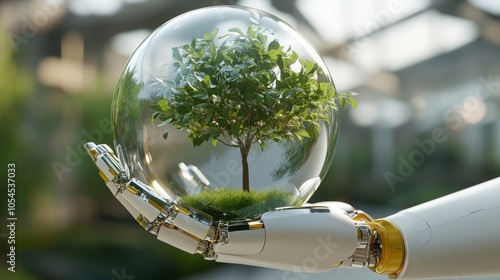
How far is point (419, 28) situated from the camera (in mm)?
2422

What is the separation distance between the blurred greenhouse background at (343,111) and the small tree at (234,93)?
1.78 meters

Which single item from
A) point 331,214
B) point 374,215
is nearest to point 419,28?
point 374,215

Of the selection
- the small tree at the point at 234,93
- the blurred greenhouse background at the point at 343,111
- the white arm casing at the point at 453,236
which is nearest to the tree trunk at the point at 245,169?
the small tree at the point at 234,93

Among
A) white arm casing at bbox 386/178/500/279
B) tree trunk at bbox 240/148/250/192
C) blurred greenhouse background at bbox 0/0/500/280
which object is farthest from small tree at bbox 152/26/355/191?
blurred greenhouse background at bbox 0/0/500/280

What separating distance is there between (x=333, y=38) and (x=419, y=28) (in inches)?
12.1

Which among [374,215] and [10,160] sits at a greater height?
[10,160]

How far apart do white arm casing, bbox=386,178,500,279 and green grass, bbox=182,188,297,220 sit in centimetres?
15

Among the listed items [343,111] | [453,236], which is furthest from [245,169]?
[343,111]

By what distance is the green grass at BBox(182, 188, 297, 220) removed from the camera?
0.65m

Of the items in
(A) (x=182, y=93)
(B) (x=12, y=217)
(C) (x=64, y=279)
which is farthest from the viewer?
(C) (x=64, y=279)

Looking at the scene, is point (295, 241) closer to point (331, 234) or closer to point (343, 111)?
point (331, 234)

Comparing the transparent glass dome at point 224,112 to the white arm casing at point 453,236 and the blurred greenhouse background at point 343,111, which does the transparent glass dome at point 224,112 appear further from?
the blurred greenhouse background at point 343,111

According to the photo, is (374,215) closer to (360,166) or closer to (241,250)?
(360,166)

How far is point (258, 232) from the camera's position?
0.64m
